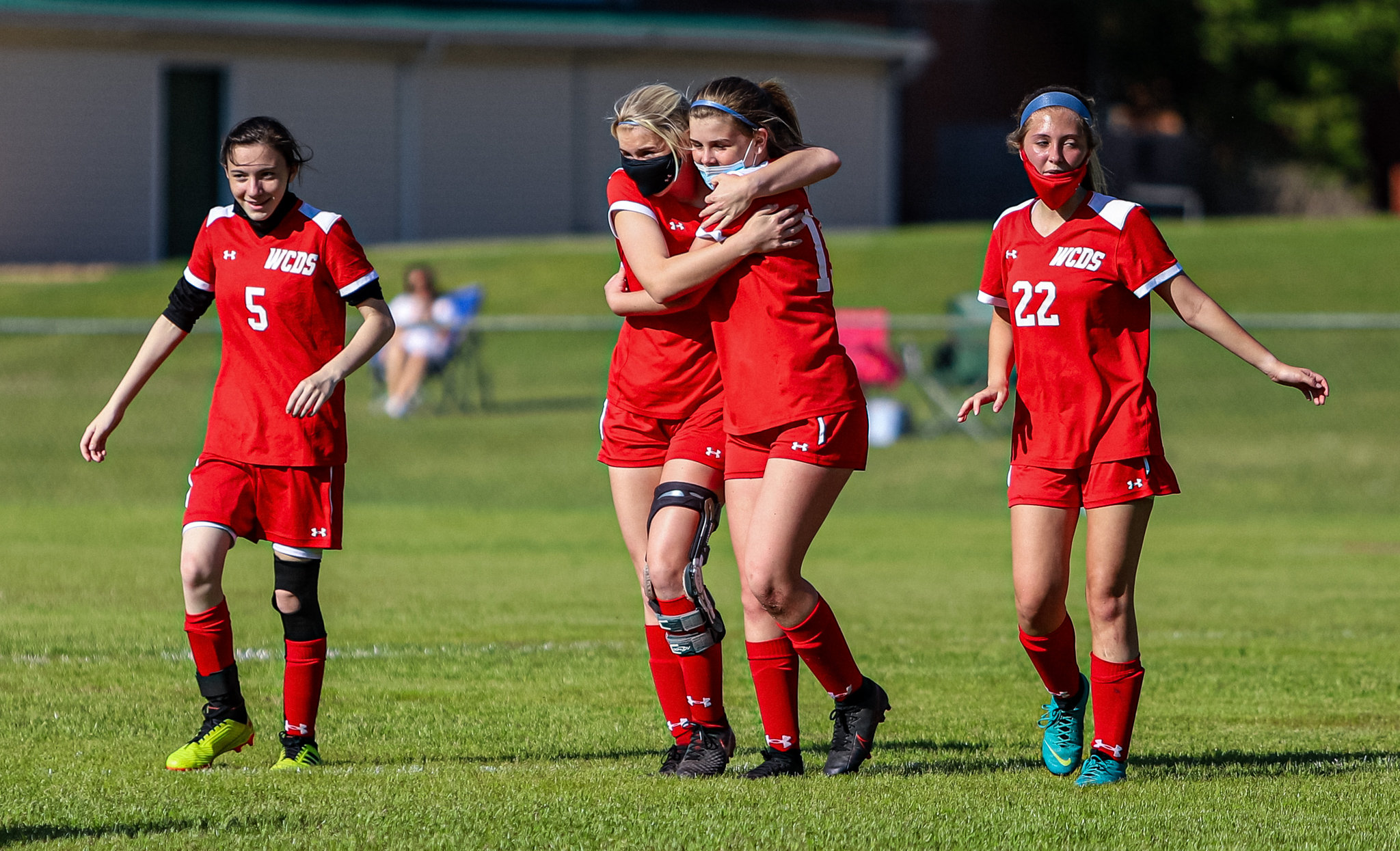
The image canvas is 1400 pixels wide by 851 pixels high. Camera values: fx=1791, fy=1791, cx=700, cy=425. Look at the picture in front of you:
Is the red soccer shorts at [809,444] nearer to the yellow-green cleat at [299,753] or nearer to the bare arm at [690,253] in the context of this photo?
the bare arm at [690,253]

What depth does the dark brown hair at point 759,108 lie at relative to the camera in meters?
5.08

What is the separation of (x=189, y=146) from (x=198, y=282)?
2662 cm

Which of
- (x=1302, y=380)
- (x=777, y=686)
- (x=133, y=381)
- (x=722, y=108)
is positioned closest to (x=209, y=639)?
(x=133, y=381)

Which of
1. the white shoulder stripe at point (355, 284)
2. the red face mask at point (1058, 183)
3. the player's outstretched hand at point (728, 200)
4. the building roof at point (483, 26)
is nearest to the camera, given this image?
the player's outstretched hand at point (728, 200)

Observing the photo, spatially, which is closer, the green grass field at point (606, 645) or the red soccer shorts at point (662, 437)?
the green grass field at point (606, 645)

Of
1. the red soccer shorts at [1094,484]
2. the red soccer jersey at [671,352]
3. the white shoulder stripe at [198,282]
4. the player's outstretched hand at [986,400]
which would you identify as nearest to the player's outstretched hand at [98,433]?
the white shoulder stripe at [198,282]

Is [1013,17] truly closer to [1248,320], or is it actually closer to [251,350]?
[1248,320]

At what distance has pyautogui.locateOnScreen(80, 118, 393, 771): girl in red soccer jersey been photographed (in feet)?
18.2

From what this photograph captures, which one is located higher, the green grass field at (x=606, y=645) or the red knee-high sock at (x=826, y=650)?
the red knee-high sock at (x=826, y=650)

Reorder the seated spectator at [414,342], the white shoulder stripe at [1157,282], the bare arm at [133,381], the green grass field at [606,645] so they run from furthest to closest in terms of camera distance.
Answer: the seated spectator at [414,342] → the bare arm at [133,381] → the white shoulder stripe at [1157,282] → the green grass field at [606,645]

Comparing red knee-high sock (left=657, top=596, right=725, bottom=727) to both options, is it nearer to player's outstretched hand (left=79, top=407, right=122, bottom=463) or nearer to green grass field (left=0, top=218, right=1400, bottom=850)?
green grass field (left=0, top=218, right=1400, bottom=850)

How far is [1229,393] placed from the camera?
2117 centimetres

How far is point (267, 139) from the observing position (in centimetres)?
554

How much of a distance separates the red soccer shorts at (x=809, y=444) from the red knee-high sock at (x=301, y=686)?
4.89 feet
